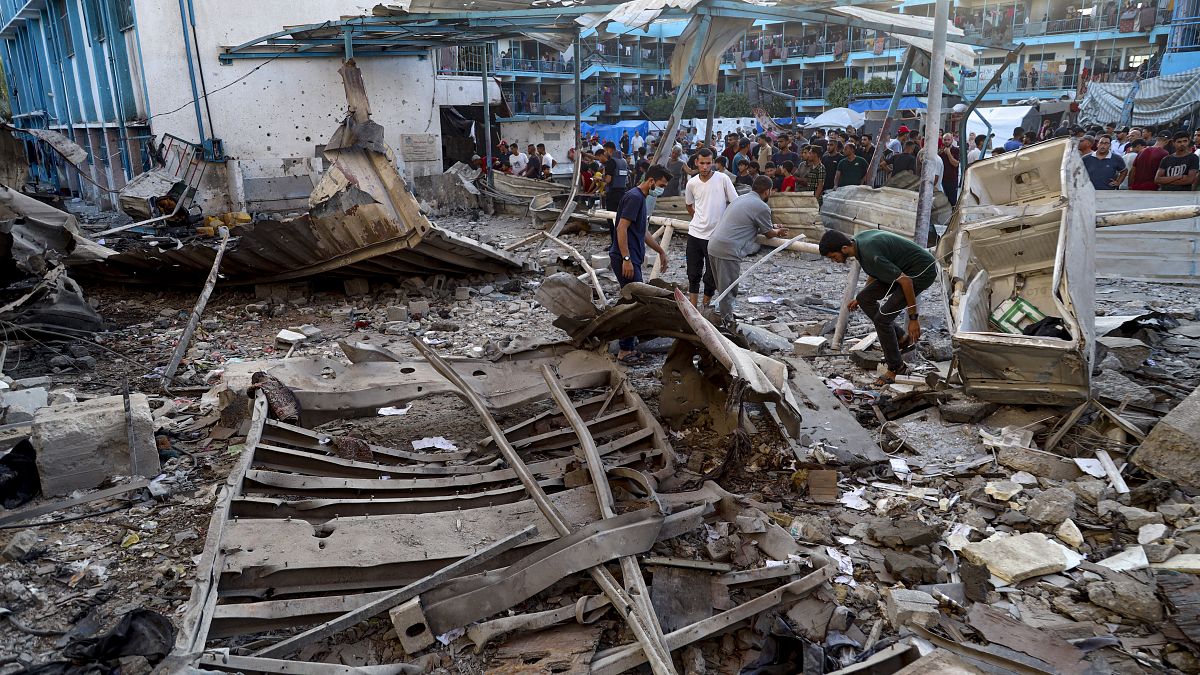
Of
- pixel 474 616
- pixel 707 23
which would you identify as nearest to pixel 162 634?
pixel 474 616

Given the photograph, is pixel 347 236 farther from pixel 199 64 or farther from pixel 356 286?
pixel 199 64

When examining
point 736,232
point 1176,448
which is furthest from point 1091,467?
point 736,232

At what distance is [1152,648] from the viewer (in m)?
3.29

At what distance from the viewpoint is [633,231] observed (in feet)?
24.1

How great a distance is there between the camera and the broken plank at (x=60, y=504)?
164 inches

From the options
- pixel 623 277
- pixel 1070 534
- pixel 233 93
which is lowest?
pixel 1070 534

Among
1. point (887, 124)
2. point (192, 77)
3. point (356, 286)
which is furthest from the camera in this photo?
point (192, 77)

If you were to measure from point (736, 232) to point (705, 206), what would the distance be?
49 centimetres

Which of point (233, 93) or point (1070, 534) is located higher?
point (233, 93)

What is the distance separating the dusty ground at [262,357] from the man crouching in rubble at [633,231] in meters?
0.31

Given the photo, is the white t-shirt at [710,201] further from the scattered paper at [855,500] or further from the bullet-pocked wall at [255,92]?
the bullet-pocked wall at [255,92]

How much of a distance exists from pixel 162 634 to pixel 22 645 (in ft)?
3.05

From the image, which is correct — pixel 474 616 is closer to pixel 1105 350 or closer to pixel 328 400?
pixel 328 400

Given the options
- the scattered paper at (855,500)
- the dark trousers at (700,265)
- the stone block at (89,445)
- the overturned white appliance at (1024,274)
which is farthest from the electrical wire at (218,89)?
the scattered paper at (855,500)
